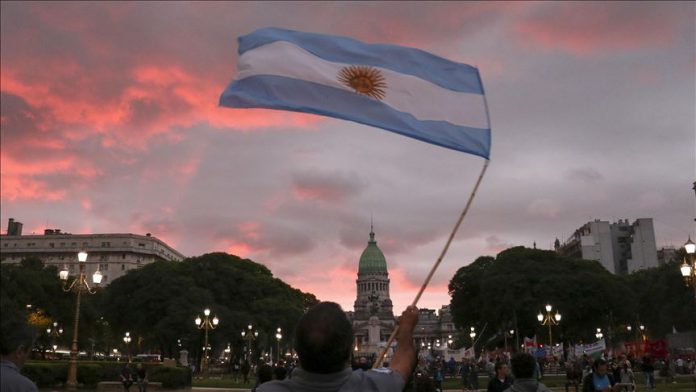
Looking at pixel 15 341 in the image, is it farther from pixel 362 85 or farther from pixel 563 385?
pixel 563 385

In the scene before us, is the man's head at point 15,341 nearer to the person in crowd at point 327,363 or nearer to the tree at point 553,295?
the person in crowd at point 327,363

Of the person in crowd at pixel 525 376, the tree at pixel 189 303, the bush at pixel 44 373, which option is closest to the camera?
the person in crowd at pixel 525 376

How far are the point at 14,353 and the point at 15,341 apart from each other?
9 centimetres

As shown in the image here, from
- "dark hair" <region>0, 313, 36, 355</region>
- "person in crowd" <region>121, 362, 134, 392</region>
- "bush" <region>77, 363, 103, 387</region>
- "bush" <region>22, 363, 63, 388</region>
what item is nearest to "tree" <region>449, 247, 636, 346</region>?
"bush" <region>77, 363, 103, 387</region>

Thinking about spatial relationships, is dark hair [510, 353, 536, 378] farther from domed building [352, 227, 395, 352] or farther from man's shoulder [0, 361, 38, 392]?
domed building [352, 227, 395, 352]

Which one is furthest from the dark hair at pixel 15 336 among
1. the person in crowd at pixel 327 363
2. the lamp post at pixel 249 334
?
the lamp post at pixel 249 334

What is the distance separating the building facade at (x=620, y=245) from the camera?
10675 centimetres

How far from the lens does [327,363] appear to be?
3.36 meters

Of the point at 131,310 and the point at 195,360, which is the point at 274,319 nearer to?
the point at 195,360

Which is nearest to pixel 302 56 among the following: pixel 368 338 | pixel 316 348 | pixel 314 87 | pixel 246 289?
pixel 314 87

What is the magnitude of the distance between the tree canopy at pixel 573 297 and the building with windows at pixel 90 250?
75805 millimetres

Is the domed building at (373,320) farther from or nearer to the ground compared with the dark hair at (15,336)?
farther from the ground

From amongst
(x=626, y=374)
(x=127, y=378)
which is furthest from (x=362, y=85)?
(x=127, y=378)

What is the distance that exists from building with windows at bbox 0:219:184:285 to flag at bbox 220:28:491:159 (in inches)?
5010
